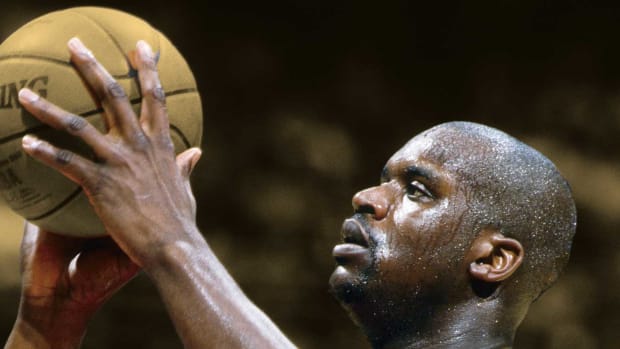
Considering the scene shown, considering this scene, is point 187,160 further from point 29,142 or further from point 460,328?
point 460,328

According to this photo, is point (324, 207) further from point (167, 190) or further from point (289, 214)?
point (167, 190)

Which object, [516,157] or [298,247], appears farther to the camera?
[298,247]

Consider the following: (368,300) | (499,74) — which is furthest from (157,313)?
(368,300)

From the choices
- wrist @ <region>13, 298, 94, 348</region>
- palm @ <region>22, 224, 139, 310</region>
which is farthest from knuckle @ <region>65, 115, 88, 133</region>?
wrist @ <region>13, 298, 94, 348</region>

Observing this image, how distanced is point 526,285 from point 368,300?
0.26 m

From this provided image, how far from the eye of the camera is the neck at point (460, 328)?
1.72 metres

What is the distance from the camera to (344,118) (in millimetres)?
3699

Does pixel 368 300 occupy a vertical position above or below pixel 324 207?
above

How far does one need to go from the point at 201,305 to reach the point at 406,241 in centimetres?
39

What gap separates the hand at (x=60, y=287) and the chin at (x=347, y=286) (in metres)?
0.39

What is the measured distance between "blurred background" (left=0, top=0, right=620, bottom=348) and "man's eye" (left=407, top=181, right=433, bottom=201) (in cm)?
180

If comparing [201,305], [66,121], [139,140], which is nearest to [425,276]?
[201,305]

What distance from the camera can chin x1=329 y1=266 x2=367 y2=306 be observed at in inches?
68.6

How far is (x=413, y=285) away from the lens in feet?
5.67
